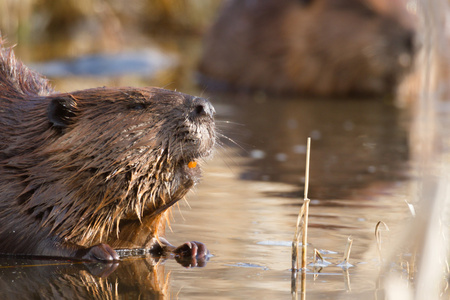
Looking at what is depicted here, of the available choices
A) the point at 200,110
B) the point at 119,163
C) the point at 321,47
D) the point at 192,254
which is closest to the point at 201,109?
the point at 200,110

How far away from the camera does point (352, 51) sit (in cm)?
922

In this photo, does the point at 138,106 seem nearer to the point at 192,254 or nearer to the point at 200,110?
the point at 200,110

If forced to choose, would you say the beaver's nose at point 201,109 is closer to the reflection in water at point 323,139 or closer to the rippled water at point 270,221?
the rippled water at point 270,221

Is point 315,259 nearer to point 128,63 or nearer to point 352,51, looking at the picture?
point 352,51

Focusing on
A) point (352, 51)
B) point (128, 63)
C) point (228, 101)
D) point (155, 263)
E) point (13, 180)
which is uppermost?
point (128, 63)

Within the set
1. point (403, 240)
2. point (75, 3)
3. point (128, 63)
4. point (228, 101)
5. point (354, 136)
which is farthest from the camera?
point (75, 3)

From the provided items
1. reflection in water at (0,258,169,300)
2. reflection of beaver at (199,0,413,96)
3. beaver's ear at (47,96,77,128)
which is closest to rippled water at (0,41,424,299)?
reflection in water at (0,258,169,300)

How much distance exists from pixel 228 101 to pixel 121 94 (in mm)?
5463

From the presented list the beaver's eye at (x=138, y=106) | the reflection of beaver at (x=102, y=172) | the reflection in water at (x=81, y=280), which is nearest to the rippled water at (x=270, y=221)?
the reflection in water at (x=81, y=280)

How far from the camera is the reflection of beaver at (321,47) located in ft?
30.1

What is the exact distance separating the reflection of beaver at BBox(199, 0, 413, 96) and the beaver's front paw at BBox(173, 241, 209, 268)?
6.05 m

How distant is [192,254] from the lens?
3.35 metres

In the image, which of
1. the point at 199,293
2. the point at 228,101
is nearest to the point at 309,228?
the point at 199,293

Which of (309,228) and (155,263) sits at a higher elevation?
(309,228)
